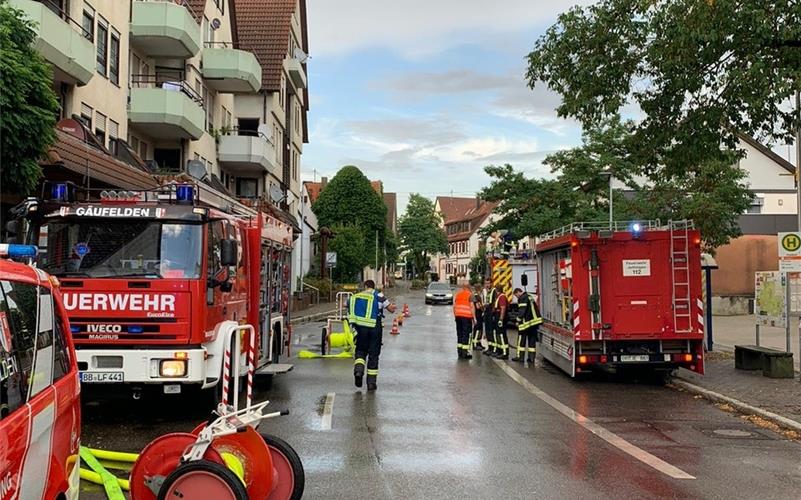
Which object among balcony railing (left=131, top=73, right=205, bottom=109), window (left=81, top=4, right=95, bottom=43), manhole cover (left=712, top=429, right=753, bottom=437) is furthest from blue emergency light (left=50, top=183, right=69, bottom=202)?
balcony railing (left=131, top=73, right=205, bottom=109)

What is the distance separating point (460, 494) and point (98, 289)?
4687 mm

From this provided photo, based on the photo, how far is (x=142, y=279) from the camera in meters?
8.45

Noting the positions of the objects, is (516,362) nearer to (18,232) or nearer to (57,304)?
(18,232)

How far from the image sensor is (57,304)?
4.18m

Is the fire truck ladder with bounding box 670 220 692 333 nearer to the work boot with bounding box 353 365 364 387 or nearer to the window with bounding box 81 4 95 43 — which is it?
the work boot with bounding box 353 365 364 387

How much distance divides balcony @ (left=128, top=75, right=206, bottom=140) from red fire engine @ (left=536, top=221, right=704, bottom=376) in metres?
17.2

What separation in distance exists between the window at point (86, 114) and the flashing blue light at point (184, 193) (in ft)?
45.1

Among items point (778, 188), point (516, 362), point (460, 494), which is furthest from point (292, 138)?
point (460, 494)

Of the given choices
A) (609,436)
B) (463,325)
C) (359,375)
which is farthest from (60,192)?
(463,325)

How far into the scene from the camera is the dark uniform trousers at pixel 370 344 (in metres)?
11.8

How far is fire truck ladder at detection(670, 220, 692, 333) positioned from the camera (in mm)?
12820

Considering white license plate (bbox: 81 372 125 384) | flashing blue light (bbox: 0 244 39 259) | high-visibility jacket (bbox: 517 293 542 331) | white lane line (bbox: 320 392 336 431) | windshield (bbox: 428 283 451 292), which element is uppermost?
flashing blue light (bbox: 0 244 39 259)

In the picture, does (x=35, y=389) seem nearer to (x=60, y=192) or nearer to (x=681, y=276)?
(x=60, y=192)

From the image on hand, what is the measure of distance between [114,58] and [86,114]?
129 inches
